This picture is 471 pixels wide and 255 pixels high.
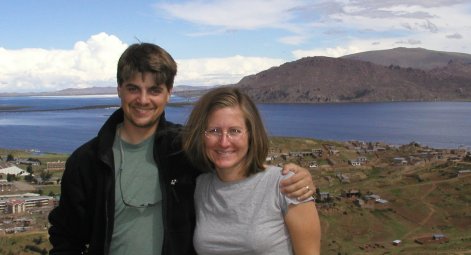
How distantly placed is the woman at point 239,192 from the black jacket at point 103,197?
124 mm

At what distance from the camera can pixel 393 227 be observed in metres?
28.7

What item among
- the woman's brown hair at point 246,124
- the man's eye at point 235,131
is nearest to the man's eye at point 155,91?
the woman's brown hair at point 246,124

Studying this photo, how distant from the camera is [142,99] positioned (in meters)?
3.21

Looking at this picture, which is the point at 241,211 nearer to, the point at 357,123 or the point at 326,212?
the point at 326,212

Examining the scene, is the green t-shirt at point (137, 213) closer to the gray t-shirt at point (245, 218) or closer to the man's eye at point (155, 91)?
the gray t-shirt at point (245, 218)

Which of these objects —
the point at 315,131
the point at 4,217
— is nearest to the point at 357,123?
the point at 315,131

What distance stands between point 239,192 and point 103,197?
0.83 metres

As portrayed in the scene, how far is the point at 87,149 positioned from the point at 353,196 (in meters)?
33.6

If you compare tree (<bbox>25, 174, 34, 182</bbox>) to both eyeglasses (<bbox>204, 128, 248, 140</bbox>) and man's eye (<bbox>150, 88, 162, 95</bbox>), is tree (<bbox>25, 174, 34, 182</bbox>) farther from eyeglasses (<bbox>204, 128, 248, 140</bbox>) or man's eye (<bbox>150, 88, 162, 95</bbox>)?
eyeglasses (<bbox>204, 128, 248, 140</bbox>)

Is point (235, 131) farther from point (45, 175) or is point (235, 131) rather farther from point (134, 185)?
point (45, 175)

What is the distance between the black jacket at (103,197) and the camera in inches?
123

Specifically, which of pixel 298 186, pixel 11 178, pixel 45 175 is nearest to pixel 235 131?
pixel 298 186

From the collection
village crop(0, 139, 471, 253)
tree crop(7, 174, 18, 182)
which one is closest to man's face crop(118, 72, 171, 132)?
village crop(0, 139, 471, 253)

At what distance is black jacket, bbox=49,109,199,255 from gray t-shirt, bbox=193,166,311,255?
0.49 ft
